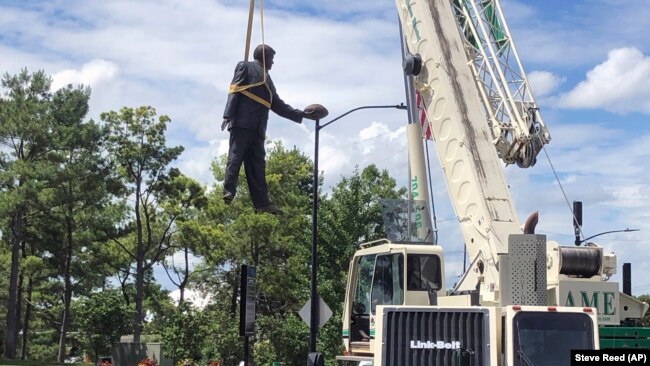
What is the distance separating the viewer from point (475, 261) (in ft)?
51.5

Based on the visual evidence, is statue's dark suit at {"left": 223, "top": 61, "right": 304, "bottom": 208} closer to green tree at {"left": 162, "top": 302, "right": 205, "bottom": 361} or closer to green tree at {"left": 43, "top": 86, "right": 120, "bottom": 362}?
green tree at {"left": 162, "top": 302, "right": 205, "bottom": 361}

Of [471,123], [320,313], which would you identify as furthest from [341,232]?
[471,123]

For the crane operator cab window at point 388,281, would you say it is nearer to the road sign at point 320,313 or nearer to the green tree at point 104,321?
the road sign at point 320,313

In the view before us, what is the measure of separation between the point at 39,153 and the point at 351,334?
3498 cm

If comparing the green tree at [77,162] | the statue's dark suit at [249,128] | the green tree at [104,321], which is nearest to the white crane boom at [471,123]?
the statue's dark suit at [249,128]

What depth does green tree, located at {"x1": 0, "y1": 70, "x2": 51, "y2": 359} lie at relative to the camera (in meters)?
44.0

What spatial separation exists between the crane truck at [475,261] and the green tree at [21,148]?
98.8 feet

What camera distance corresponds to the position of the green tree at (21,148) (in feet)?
144

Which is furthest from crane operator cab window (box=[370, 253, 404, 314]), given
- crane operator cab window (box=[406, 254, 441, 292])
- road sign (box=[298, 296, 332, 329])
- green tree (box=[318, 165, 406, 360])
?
green tree (box=[318, 165, 406, 360])

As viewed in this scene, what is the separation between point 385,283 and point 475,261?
5.39 ft

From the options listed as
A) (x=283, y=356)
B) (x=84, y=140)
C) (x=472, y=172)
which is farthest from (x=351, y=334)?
(x=84, y=140)

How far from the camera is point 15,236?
4641cm

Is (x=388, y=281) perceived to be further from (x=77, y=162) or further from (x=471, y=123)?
(x=77, y=162)

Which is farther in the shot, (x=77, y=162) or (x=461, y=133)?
(x=77, y=162)
